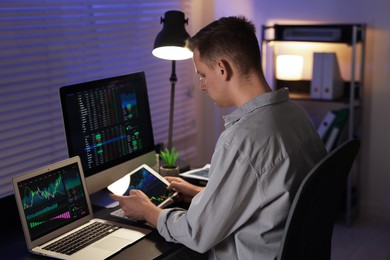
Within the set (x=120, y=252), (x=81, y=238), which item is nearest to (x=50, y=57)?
(x=81, y=238)

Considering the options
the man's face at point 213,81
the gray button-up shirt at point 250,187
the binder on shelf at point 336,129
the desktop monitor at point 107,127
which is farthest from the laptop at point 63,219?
the binder on shelf at point 336,129

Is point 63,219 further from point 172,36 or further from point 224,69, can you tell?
point 172,36

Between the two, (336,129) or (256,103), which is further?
(336,129)

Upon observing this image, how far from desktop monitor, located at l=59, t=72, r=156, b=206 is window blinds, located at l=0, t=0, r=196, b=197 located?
603 mm

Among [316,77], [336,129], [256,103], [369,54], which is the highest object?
[256,103]

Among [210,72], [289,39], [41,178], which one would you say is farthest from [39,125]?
[289,39]

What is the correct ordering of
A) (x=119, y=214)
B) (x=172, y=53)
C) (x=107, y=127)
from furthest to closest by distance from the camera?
(x=172, y=53), (x=107, y=127), (x=119, y=214)

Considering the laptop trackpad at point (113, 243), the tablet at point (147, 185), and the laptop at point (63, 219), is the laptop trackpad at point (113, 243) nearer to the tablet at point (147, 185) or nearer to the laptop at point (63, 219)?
the laptop at point (63, 219)

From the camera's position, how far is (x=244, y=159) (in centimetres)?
177

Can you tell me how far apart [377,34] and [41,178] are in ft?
8.70

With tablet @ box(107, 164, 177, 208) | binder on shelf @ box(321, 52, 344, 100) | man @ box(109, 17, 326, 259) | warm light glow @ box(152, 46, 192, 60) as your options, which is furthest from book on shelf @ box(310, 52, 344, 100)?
man @ box(109, 17, 326, 259)

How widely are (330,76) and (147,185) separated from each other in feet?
6.31

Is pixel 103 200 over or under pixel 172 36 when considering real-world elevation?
under

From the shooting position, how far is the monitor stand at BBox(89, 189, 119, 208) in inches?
92.8
